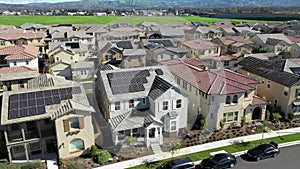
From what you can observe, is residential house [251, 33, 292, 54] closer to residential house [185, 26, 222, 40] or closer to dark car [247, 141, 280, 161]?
residential house [185, 26, 222, 40]

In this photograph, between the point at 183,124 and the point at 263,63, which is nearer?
the point at 183,124

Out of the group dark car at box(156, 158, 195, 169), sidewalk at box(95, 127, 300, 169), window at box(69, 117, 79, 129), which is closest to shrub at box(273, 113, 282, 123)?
sidewalk at box(95, 127, 300, 169)

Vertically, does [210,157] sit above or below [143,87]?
below

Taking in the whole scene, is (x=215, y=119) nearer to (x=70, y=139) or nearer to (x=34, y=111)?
(x=70, y=139)

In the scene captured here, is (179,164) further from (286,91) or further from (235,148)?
(286,91)

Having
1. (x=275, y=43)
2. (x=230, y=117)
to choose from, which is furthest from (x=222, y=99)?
(x=275, y=43)

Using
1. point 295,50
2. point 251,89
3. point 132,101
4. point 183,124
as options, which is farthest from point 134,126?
point 295,50

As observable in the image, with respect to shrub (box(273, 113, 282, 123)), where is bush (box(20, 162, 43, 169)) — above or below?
below
